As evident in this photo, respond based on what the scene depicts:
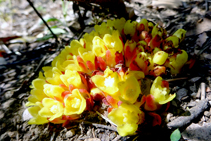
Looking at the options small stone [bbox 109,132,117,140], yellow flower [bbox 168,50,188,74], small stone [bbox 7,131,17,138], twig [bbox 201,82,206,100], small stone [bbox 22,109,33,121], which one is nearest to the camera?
small stone [bbox 109,132,117,140]

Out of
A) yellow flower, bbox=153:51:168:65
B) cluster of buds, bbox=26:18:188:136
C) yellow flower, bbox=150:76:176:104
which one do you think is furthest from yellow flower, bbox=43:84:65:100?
yellow flower, bbox=153:51:168:65

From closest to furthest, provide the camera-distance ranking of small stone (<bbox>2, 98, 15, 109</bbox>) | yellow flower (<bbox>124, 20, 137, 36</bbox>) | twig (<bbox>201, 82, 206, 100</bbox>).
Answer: twig (<bbox>201, 82, 206, 100</bbox>)
yellow flower (<bbox>124, 20, 137, 36</bbox>)
small stone (<bbox>2, 98, 15, 109</bbox>)

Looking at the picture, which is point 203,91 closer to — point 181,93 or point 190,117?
point 181,93

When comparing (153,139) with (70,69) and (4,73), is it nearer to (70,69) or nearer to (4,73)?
(70,69)

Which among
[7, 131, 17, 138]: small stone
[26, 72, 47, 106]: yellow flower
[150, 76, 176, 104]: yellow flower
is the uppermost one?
[26, 72, 47, 106]: yellow flower

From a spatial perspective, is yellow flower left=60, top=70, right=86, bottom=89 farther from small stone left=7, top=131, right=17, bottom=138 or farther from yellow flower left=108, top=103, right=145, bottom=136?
small stone left=7, top=131, right=17, bottom=138

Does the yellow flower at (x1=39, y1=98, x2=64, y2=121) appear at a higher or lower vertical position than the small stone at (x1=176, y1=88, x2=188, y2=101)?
higher

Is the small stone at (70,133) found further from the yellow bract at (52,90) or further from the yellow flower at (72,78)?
the yellow flower at (72,78)
